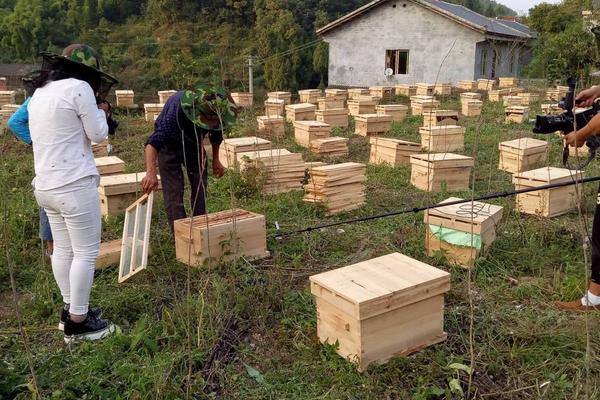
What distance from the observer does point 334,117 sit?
467 inches

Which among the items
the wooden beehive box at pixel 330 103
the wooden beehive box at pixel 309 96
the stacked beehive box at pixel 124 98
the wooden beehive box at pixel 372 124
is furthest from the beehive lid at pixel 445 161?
the stacked beehive box at pixel 124 98

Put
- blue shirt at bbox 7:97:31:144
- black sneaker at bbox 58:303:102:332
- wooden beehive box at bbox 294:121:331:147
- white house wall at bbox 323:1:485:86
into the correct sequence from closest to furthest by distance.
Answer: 1. black sneaker at bbox 58:303:102:332
2. blue shirt at bbox 7:97:31:144
3. wooden beehive box at bbox 294:121:331:147
4. white house wall at bbox 323:1:485:86

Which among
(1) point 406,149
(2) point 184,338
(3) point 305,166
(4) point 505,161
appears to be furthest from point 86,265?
(4) point 505,161

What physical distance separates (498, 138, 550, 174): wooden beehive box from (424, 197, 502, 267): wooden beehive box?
10.4 ft

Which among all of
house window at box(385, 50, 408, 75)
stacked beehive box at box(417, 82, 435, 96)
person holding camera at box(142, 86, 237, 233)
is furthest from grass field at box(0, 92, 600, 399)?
house window at box(385, 50, 408, 75)

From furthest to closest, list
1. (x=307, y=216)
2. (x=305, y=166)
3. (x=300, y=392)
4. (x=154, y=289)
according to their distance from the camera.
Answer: (x=305, y=166) → (x=307, y=216) → (x=154, y=289) → (x=300, y=392)

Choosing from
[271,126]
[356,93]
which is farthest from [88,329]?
[356,93]

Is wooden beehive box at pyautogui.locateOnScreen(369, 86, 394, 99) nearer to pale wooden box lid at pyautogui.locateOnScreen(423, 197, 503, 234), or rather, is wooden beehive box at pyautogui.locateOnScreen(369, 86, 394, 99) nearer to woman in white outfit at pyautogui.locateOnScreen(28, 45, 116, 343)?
pale wooden box lid at pyautogui.locateOnScreen(423, 197, 503, 234)

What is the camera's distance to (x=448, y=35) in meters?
23.0

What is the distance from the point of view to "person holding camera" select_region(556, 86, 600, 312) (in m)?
3.32

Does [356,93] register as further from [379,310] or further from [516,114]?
[379,310]

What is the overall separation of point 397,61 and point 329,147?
1679 cm

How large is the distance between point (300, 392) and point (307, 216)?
120 inches

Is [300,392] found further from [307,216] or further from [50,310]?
[307,216]
